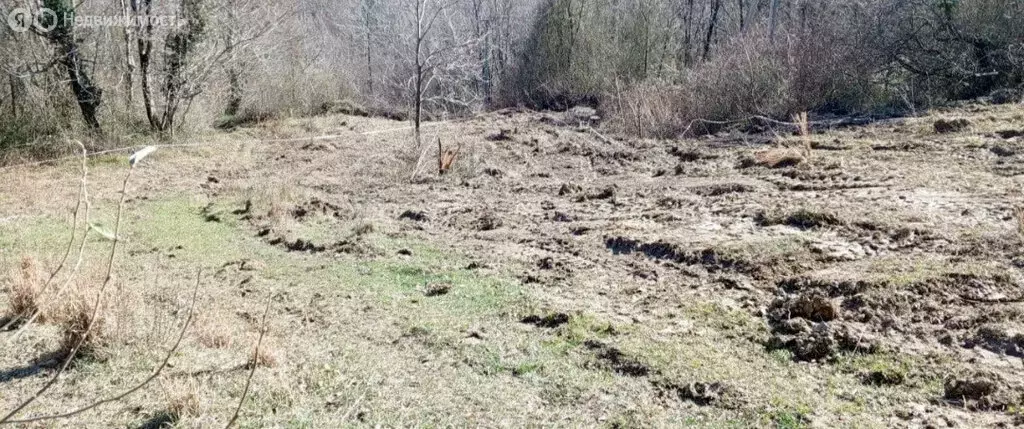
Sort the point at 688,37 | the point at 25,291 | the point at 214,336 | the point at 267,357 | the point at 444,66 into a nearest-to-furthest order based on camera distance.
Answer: the point at 267,357 < the point at 214,336 < the point at 25,291 < the point at 444,66 < the point at 688,37

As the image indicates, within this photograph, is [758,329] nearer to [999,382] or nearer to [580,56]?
[999,382]

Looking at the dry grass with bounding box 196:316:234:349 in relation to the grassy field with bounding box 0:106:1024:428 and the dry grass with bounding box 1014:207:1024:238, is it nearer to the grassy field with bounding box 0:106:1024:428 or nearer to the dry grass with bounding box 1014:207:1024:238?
the grassy field with bounding box 0:106:1024:428

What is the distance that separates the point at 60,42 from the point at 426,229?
9075 mm

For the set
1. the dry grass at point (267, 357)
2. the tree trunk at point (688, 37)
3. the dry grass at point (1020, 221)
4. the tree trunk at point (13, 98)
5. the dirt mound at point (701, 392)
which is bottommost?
the dirt mound at point (701, 392)

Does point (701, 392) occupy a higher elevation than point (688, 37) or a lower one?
lower

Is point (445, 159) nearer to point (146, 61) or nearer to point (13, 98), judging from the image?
point (146, 61)

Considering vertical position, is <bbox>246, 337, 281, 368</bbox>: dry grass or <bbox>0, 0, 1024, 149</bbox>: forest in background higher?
<bbox>0, 0, 1024, 149</bbox>: forest in background

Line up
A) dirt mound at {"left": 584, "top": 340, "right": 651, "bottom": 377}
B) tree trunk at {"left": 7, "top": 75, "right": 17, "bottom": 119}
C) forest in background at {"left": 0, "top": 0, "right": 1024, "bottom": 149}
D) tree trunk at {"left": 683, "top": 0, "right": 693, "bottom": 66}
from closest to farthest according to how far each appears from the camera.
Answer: dirt mound at {"left": 584, "top": 340, "right": 651, "bottom": 377} < forest in background at {"left": 0, "top": 0, "right": 1024, "bottom": 149} < tree trunk at {"left": 7, "top": 75, "right": 17, "bottom": 119} < tree trunk at {"left": 683, "top": 0, "right": 693, "bottom": 66}

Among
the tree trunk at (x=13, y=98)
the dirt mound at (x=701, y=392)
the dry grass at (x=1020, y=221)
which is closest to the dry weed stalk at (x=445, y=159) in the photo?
the dry grass at (x=1020, y=221)

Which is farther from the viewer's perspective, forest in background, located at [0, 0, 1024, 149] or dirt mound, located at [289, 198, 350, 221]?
forest in background, located at [0, 0, 1024, 149]

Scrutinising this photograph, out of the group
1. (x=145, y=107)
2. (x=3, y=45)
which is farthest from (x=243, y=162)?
(x=3, y=45)
